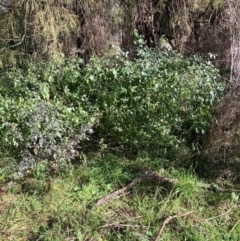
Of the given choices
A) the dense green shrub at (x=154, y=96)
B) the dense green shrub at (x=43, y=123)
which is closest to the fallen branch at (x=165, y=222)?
the dense green shrub at (x=154, y=96)

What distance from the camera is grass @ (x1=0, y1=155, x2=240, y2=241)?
10.5ft

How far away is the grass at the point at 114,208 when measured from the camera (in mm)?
3203

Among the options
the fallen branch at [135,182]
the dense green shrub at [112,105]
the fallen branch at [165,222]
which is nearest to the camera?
the fallen branch at [165,222]

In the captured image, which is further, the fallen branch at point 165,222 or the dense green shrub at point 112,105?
the dense green shrub at point 112,105

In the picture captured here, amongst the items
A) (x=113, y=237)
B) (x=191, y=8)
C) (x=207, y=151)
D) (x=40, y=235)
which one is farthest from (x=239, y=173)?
(x=191, y=8)

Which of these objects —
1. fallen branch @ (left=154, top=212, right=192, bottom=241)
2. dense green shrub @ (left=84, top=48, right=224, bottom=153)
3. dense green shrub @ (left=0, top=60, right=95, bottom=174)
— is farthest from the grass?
dense green shrub @ (left=84, top=48, right=224, bottom=153)

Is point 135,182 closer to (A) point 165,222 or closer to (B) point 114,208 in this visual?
(B) point 114,208

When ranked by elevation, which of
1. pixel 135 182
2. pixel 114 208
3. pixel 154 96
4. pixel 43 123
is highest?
pixel 154 96

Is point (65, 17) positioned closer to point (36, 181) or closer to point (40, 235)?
point (36, 181)

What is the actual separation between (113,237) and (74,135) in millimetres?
1239

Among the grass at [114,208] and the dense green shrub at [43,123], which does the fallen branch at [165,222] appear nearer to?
the grass at [114,208]

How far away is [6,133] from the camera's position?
3738 millimetres

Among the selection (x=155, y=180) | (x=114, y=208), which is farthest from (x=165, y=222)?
(x=155, y=180)

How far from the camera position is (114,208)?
3488 mm
